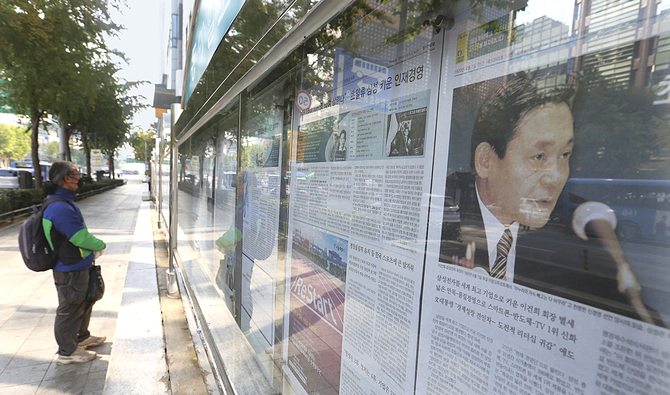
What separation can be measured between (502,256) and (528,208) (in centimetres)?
11

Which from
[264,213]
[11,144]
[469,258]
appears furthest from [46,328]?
[11,144]

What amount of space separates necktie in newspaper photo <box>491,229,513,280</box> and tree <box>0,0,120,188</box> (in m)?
13.3

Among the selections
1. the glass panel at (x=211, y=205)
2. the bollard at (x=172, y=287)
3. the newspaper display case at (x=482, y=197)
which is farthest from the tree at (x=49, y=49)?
the newspaper display case at (x=482, y=197)

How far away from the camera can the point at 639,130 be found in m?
0.55

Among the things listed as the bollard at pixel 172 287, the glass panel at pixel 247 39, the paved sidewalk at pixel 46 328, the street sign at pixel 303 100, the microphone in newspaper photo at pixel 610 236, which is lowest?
the paved sidewalk at pixel 46 328

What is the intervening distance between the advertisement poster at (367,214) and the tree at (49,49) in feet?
41.0

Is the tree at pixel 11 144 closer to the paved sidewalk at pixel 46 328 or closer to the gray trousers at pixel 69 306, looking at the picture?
the paved sidewalk at pixel 46 328

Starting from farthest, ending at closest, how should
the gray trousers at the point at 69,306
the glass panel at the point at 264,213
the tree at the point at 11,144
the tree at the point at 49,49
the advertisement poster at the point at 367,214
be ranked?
1. the tree at the point at 11,144
2. the tree at the point at 49,49
3. the gray trousers at the point at 69,306
4. the glass panel at the point at 264,213
5. the advertisement poster at the point at 367,214

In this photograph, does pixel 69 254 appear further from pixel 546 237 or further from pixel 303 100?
pixel 546 237

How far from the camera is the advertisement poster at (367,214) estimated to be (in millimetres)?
941

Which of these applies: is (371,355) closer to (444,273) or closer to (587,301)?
(444,273)

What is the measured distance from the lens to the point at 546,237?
2.09ft

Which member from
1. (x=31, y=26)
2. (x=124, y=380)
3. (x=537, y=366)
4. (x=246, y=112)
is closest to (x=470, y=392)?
(x=537, y=366)

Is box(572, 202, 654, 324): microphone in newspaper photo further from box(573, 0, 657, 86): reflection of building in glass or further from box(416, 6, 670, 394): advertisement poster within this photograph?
box(573, 0, 657, 86): reflection of building in glass
